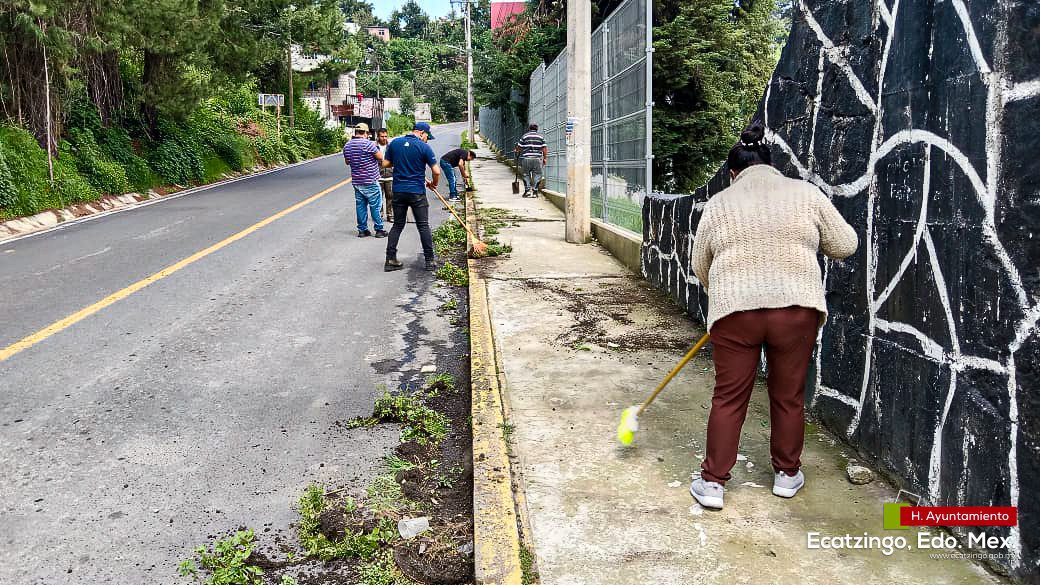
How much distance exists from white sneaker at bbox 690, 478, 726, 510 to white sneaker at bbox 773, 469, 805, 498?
0.30 m

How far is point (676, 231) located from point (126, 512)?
17.3 ft

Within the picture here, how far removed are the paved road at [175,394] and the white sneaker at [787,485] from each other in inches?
85.0

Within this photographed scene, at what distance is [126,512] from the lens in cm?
398

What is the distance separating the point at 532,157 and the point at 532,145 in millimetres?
328

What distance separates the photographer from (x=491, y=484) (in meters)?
4.06

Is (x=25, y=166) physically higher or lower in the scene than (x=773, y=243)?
higher

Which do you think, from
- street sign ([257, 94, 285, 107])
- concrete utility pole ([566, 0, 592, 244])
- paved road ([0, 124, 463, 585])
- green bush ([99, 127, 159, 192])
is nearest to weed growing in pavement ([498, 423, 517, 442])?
paved road ([0, 124, 463, 585])

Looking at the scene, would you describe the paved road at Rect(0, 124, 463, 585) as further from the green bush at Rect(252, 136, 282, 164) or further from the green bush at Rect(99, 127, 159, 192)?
the green bush at Rect(252, 136, 282, 164)

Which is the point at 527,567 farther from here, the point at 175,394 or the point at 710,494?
the point at 175,394

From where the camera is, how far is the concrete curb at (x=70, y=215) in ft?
46.5

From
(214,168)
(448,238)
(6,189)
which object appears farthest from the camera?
(214,168)

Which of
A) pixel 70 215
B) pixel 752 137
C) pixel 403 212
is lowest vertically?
pixel 70 215

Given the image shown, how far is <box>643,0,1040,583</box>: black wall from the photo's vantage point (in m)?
2.96

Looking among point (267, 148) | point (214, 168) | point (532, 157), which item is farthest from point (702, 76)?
point (267, 148)
